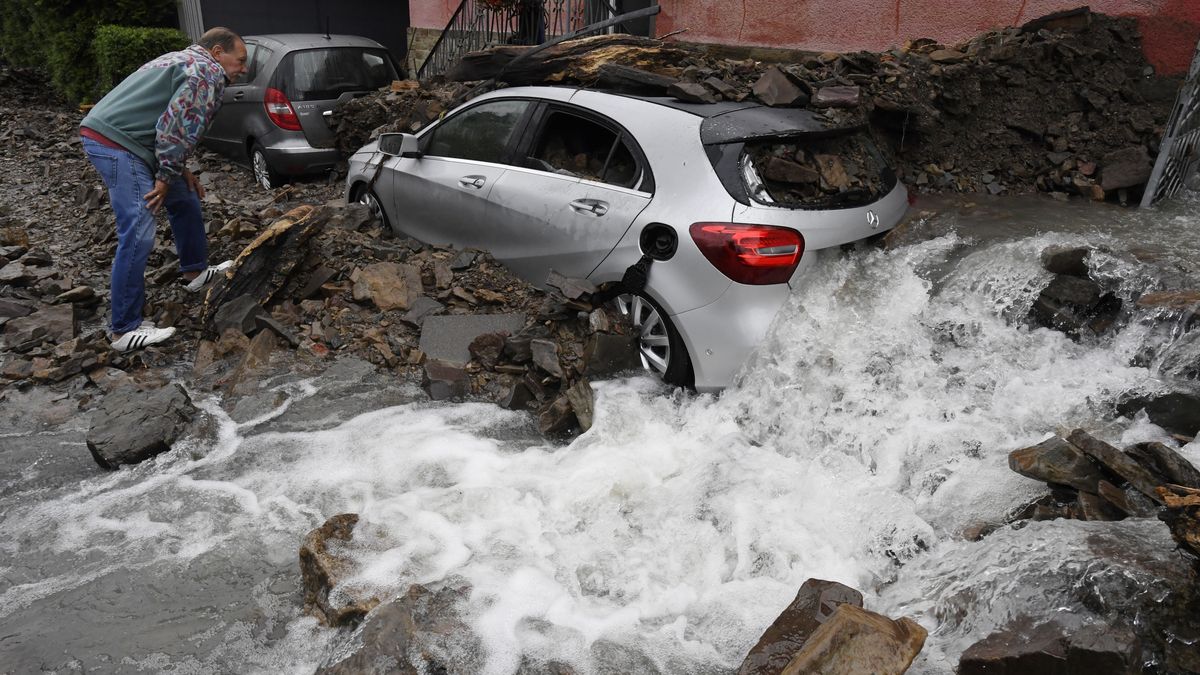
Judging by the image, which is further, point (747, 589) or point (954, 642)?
point (747, 589)

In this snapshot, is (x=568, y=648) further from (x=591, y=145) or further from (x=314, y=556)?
(x=591, y=145)

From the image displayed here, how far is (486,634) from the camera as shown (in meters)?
3.12

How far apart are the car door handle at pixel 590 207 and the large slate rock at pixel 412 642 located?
A: 2.41 m

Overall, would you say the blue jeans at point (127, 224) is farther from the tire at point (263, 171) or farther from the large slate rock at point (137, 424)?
the tire at point (263, 171)

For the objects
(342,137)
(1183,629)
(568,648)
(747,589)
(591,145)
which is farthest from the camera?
(342,137)

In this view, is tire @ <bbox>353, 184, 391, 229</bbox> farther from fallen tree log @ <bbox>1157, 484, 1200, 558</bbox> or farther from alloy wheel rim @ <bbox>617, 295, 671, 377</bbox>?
fallen tree log @ <bbox>1157, 484, 1200, 558</bbox>

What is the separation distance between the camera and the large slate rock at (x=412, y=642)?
287 cm

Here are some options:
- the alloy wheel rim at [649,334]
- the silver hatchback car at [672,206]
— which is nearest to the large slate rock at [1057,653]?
the silver hatchback car at [672,206]

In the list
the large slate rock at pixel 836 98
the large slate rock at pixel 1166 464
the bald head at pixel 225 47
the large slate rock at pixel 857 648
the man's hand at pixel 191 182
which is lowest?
the large slate rock at pixel 857 648

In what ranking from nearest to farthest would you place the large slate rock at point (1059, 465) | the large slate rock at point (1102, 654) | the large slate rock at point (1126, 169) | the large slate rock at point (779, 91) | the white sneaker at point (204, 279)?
the large slate rock at point (1102, 654) < the large slate rock at point (1059, 465) < the large slate rock at point (779, 91) < the white sneaker at point (204, 279) < the large slate rock at point (1126, 169)

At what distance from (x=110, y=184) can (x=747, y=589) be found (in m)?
4.73

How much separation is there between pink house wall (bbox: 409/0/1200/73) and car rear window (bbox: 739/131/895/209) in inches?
145

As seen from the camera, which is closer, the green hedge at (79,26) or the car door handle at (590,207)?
the car door handle at (590,207)

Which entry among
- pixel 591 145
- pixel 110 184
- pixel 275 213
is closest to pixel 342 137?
pixel 275 213
